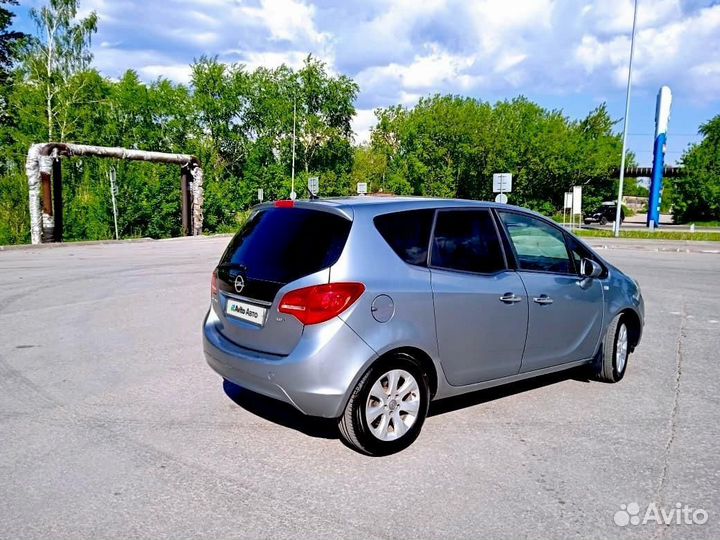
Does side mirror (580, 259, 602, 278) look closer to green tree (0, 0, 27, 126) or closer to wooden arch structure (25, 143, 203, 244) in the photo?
wooden arch structure (25, 143, 203, 244)

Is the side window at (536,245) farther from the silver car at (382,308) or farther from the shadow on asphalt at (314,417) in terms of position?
the shadow on asphalt at (314,417)

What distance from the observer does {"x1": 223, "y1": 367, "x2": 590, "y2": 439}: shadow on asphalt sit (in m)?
4.41

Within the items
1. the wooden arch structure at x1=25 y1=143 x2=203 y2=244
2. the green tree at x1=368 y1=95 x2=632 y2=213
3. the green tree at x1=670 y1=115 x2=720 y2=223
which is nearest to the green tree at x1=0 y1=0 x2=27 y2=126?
the wooden arch structure at x1=25 y1=143 x2=203 y2=244

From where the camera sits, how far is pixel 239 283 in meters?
4.18

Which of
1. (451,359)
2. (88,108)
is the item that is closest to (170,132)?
(88,108)

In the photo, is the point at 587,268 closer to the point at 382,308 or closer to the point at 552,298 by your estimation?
the point at 552,298

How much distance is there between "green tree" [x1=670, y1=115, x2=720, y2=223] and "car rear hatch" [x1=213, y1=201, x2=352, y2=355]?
56232mm

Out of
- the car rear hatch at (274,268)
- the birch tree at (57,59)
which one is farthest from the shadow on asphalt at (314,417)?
the birch tree at (57,59)

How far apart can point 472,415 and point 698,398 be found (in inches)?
82.9

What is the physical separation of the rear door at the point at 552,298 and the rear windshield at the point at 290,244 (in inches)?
61.5

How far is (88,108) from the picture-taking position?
45.3m

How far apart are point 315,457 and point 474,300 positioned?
1.54 meters

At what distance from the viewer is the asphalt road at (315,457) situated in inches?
122

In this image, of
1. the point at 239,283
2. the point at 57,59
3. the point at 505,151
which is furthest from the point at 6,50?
the point at 239,283
